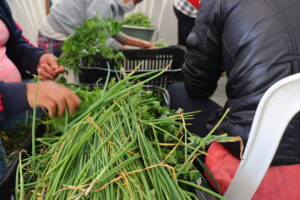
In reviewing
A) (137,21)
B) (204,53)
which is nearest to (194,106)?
(204,53)

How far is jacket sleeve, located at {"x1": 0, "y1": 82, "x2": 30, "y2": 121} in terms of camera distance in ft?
1.78

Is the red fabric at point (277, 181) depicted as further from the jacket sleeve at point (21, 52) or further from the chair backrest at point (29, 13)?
the chair backrest at point (29, 13)

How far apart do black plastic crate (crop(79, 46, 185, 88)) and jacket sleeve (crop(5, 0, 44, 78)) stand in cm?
20

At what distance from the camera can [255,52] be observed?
1.81ft

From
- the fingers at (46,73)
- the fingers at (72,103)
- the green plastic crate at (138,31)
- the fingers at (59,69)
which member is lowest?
the green plastic crate at (138,31)

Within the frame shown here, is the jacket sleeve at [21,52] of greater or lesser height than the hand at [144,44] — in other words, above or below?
above

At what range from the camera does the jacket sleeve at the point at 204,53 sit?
0.73 metres

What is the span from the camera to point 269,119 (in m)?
0.39

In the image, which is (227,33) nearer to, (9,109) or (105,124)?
(105,124)

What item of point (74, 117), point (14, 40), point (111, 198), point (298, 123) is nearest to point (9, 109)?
point (74, 117)

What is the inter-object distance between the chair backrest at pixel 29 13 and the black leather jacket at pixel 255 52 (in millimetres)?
Result: 2478

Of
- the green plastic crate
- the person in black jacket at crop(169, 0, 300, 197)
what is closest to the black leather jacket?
the person in black jacket at crop(169, 0, 300, 197)

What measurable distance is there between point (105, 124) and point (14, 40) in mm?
744

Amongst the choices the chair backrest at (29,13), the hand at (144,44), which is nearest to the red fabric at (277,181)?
the hand at (144,44)
